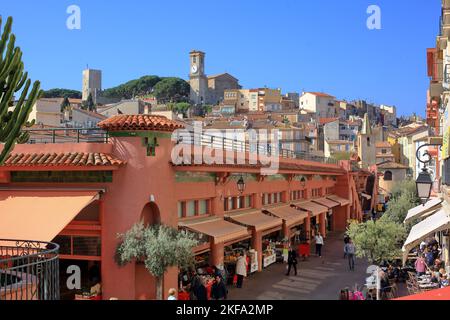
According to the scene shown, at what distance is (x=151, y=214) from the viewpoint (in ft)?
55.3

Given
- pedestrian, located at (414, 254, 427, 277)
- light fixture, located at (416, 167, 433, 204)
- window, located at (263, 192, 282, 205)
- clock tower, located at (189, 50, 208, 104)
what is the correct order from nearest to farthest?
1. light fixture, located at (416, 167, 433, 204)
2. pedestrian, located at (414, 254, 427, 277)
3. window, located at (263, 192, 282, 205)
4. clock tower, located at (189, 50, 208, 104)

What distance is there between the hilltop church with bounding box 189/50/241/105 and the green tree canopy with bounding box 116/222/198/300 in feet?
485

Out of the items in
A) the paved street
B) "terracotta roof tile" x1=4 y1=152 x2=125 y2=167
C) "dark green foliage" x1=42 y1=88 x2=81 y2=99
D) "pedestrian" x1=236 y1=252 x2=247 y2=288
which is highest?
"dark green foliage" x1=42 y1=88 x2=81 y2=99

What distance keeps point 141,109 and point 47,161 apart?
74.2m

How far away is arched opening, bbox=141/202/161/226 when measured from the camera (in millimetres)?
16547

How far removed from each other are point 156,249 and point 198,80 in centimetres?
15108

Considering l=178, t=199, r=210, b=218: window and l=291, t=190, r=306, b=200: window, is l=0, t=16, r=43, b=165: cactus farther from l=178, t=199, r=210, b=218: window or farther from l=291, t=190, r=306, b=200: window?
l=291, t=190, r=306, b=200: window

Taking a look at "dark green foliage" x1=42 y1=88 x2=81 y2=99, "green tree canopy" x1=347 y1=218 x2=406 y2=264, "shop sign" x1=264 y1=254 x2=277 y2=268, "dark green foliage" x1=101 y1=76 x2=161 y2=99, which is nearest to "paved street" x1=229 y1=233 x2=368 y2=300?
"shop sign" x1=264 y1=254 x2=277 y2=268

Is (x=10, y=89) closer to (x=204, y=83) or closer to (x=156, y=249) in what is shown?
(x=156, y=249)

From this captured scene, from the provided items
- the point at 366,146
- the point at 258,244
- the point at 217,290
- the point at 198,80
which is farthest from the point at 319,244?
the point at 198,80
